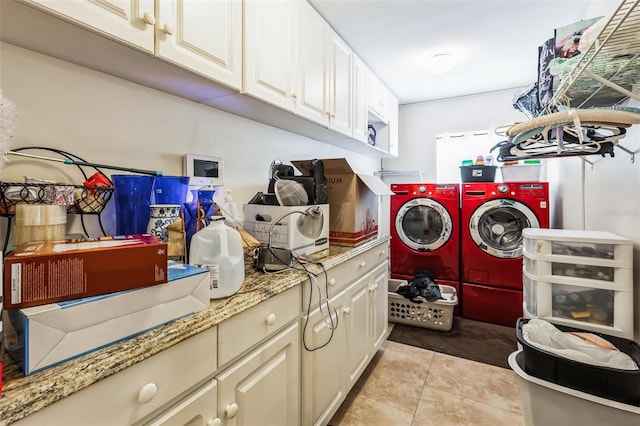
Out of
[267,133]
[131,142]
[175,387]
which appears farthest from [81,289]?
[267,133]

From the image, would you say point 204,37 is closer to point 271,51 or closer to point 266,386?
point 271,51

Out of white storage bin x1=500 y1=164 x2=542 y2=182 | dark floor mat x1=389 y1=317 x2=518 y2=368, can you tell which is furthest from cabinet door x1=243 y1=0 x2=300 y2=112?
white storage bin x1=500 y1=164 x2=542 y2=182

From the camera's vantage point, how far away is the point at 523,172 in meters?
2.72

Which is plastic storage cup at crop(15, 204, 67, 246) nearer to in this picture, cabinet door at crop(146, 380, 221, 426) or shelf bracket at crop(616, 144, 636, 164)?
cabinet door at crop(146, 380, 221, 426)

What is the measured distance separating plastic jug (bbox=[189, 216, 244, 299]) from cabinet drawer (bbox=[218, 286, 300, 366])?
0.32ft

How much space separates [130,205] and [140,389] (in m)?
0.68

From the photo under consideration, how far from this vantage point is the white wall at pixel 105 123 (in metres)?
0.91

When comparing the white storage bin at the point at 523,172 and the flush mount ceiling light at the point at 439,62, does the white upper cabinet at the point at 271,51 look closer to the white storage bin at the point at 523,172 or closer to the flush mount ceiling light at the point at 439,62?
the flush mount ceiling light at the point at 439,62

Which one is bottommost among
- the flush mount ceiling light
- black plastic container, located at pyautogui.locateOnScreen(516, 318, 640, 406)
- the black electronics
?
black plastic container, located at pyautogui.locateOnScreen(516, 318, 640, 406)

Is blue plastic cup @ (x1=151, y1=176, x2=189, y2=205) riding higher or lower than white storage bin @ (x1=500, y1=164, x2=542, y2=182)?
lower

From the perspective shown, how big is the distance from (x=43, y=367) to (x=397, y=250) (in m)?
2.91

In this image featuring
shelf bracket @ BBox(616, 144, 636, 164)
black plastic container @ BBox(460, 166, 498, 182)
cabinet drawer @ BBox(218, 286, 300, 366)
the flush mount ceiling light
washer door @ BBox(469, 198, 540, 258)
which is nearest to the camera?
cabinet drawer @ BBox(218, 286, 300, 366)

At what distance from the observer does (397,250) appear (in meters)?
3.10

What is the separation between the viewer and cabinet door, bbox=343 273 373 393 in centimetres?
159
